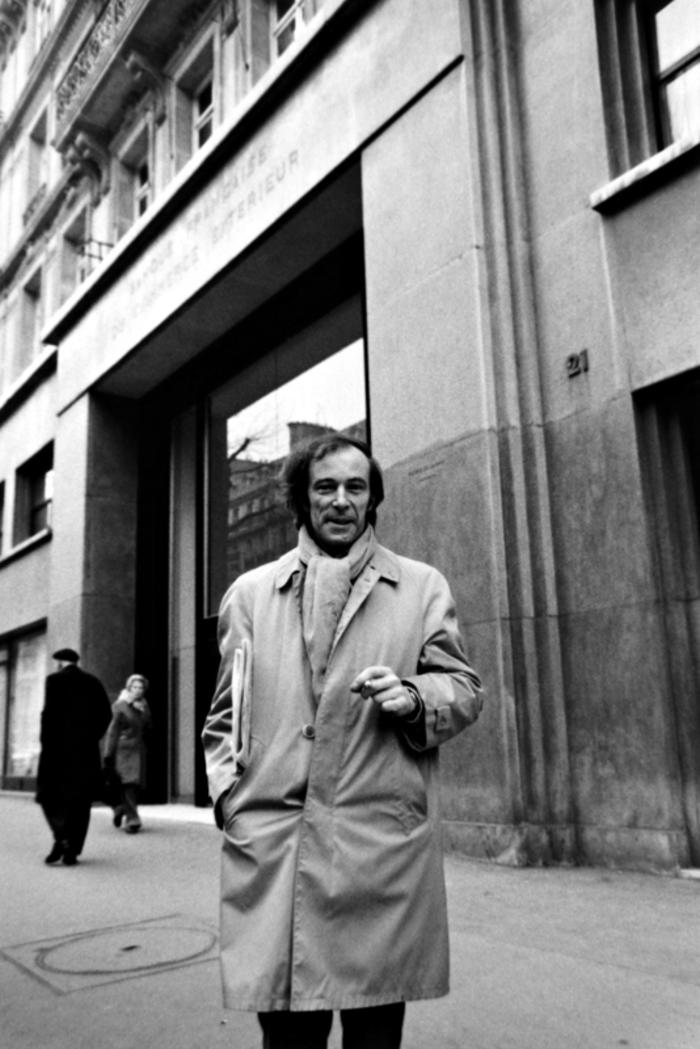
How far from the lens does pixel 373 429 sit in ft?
29.1

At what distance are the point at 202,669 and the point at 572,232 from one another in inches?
337

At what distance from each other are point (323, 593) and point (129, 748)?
8624 mm

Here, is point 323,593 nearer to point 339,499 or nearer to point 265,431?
point 339,499

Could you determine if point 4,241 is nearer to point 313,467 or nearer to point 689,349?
point 689,349

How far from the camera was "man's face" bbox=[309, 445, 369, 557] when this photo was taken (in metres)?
2.57

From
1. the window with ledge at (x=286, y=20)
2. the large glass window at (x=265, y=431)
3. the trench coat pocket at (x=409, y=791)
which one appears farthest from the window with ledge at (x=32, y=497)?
the trench coat pocket at (x=409, y=791)

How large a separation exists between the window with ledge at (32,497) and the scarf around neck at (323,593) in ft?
54.2

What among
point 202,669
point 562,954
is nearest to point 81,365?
point 202,669

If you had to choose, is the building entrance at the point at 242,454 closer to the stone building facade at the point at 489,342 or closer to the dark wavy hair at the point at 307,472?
the stone building facade at the point at 489,342

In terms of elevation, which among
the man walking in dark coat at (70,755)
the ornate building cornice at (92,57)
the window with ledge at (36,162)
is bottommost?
the man walking in dark coat at (70,755)

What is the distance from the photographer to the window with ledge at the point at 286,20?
40.8 ft

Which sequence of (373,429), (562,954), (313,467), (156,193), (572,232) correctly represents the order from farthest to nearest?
(156,193), (373,429), (572,232), (562,954), (313,467)

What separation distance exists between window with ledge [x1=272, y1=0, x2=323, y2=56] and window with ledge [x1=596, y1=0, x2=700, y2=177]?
19.0ft

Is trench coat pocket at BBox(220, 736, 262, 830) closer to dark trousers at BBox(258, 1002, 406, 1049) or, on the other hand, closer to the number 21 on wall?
dark trousers at BBox(258, 1002, 406, 1049)
